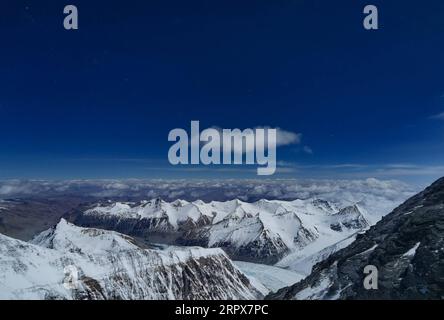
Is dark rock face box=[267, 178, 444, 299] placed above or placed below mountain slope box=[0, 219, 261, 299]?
above

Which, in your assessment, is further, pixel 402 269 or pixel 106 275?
pixel 106 275

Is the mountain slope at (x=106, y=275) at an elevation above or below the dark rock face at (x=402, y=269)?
below

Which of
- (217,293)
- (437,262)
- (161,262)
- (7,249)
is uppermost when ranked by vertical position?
(437,262)

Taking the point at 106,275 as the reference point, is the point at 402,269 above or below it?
above

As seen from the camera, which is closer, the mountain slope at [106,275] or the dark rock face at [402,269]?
the dark rock face at [402,269]

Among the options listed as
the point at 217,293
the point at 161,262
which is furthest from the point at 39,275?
the point at 217,293

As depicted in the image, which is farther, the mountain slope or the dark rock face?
the mountain slope
